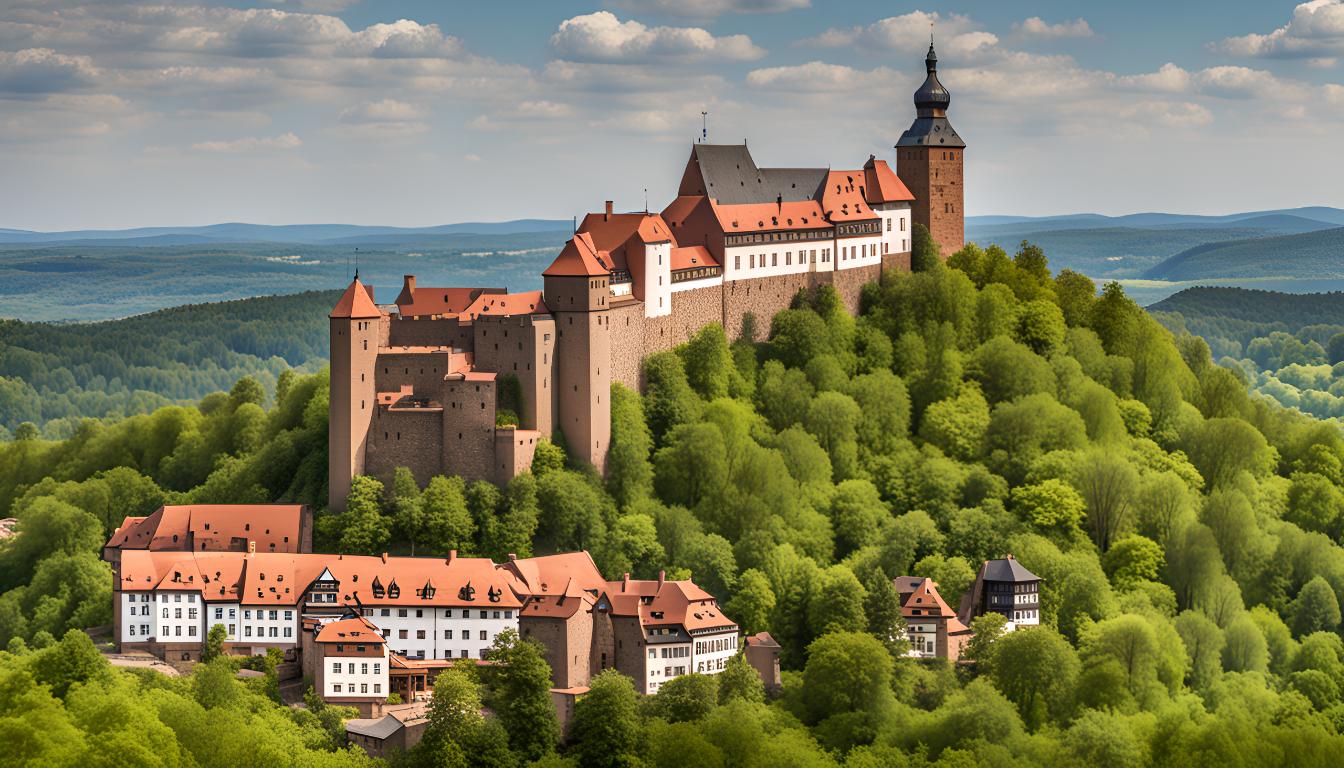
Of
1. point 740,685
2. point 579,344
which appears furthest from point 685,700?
point 579,344

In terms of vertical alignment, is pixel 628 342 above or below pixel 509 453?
above

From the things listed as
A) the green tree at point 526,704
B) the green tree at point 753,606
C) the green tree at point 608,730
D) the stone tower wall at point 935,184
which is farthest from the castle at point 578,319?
the green tree at point 608,730

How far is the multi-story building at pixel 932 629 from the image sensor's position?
260ft

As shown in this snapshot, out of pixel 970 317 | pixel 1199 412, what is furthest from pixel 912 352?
pixel 1199 412

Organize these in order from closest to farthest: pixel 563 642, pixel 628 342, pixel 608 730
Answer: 1. pixel 608 730
2. pixel 563 642
3. pixel 628 342

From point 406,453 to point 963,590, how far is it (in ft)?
61.1

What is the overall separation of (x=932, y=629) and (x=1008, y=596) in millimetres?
3720

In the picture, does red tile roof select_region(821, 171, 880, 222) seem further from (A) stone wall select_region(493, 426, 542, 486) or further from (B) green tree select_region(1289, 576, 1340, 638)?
(B) green tree select_region(1289, 576, 1340, 638)

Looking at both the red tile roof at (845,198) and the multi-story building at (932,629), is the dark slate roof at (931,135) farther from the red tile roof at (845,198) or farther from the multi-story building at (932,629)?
the multi-story building at (932,629)

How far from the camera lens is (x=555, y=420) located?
8506 cm

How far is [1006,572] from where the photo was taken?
81.9 metres

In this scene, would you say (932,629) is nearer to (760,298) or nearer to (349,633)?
(349,633)

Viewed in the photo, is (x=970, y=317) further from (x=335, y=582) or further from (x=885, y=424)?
(x=335, y=582)

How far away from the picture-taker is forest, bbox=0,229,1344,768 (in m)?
73.1
